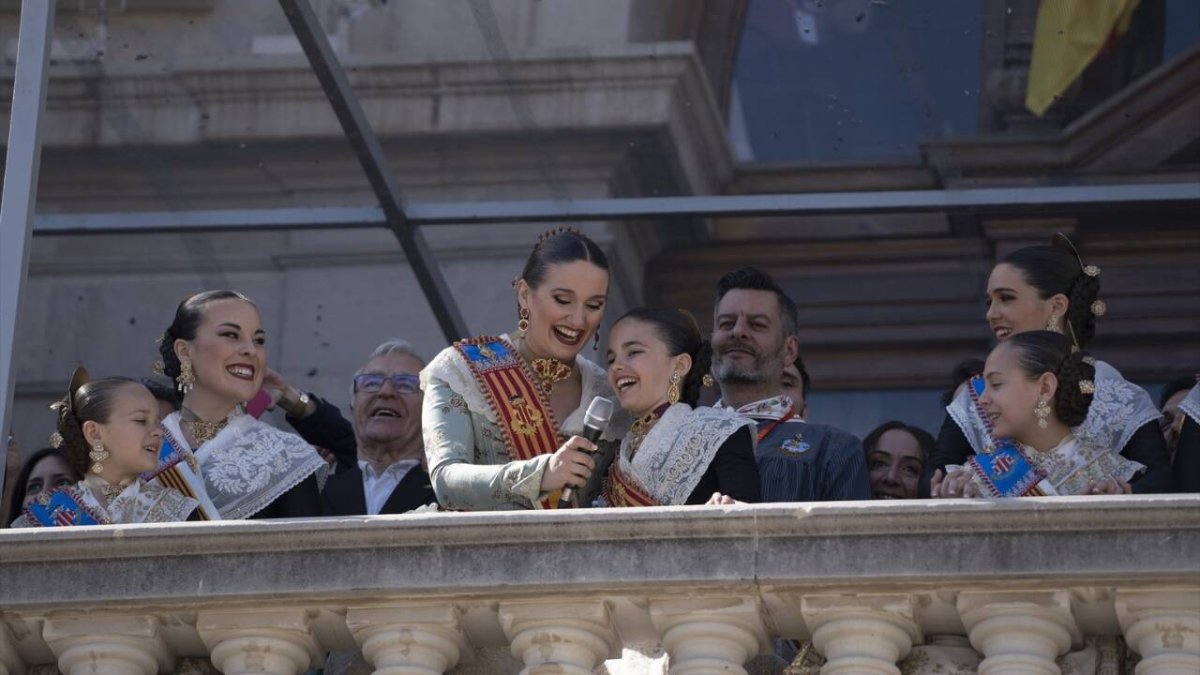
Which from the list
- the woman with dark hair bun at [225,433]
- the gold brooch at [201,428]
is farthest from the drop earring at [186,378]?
the gold brooch at [201,428]

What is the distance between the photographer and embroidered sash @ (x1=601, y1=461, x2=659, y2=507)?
7.34 meters

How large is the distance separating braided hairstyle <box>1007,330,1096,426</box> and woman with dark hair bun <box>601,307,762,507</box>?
27.0 inches

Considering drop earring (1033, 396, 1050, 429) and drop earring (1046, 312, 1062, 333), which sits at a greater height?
drop earring (1046, 312, 1062, 333)

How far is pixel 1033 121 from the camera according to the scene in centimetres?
1120

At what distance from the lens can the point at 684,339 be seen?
299 inches

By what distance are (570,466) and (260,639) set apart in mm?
773

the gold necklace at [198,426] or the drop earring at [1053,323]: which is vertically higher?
the drop earring at [1053,323]

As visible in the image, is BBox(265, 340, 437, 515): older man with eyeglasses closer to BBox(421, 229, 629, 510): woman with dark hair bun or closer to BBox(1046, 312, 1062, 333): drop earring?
BBox(421, 229, 629, 510): woman with dark hair bun

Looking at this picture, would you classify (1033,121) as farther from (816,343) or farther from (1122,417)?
(1122,417)

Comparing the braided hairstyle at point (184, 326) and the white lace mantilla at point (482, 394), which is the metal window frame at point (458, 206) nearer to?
the braided hairstyle at point (184, 326)

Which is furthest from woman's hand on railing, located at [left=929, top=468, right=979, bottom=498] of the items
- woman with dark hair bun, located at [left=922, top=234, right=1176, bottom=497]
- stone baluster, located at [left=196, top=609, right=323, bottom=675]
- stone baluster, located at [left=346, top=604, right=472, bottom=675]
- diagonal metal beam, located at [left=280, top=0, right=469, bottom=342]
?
diagonal metal beam, located at [left=280, top=0, right=469, bottom=342]

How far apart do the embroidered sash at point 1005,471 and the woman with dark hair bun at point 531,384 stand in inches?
34.2

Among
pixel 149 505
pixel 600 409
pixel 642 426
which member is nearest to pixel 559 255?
pixel 642 426

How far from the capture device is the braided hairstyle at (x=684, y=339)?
24.8ft
